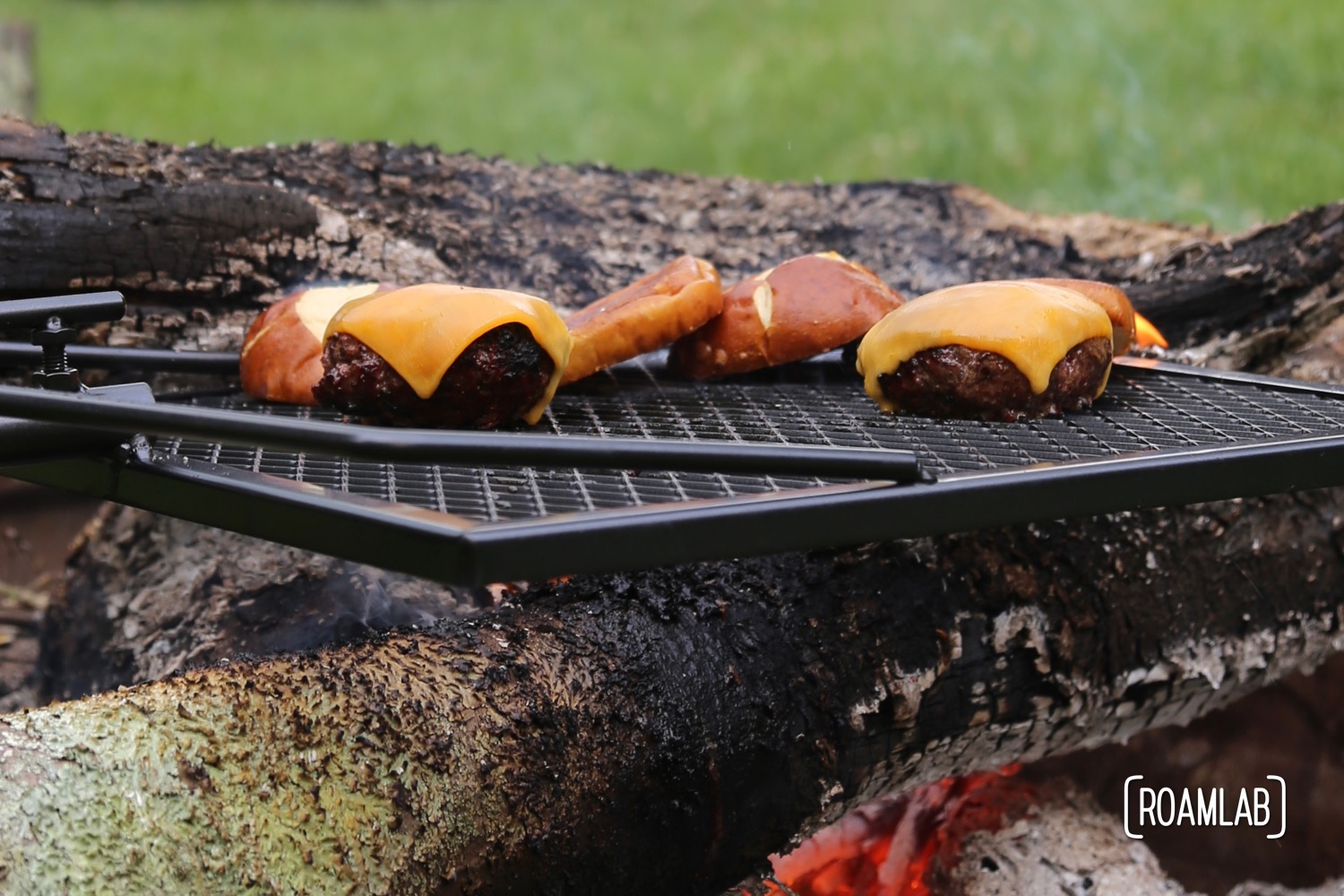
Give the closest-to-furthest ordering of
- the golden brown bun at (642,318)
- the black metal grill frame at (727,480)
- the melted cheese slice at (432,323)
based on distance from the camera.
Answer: the black metal grill frame at (727,480) → the melted cheese slice at (432,323) → the golden brown bun at (642,318)

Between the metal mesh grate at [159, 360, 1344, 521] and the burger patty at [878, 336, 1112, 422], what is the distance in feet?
0.08

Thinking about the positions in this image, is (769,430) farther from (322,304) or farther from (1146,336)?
(1146,336)

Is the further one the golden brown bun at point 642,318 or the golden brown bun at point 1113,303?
the golden brown bun at point 1113,303

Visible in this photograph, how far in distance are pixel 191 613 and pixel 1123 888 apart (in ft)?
5.54

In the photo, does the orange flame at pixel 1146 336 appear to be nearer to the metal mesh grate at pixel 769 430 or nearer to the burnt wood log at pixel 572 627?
the burnt wood log at pixel 572 627

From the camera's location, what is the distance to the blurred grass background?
5.93m

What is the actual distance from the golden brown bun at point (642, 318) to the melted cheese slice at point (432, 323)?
0.17m

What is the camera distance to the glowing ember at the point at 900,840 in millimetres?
2131

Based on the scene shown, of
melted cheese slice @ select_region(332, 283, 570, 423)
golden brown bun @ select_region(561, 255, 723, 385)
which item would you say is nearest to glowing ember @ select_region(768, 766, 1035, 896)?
golden brown bun @ select_region(561, 255, 723, 385)

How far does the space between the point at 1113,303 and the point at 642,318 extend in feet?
2.52

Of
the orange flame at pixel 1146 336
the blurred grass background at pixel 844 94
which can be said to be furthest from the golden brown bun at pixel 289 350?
the blurred grass background at pixel 844 94

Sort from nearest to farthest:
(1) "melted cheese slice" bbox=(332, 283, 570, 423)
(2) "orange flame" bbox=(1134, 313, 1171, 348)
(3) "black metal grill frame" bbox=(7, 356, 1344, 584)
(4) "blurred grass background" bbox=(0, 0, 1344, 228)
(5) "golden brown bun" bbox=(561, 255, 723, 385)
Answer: (3) "black metal grill frame" bbox=(7, 356, 1344, 584), (1) "melted cheese slice" bbox=(332, 283, 570, 423), (5) "golden brown bun" bbox=(561, 255, 723, 385), (2) "orange flame" bbox=(1134, 313, 1171, 348), (4) "blurred grass background" bbox=(0, 0, 1344, 228)

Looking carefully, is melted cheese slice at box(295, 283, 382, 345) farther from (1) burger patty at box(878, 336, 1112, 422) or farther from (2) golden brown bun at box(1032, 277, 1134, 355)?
(2) golden brown bun at box(1032, 277, 1134, 355)

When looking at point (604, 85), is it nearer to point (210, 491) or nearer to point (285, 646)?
point (285, 646)
